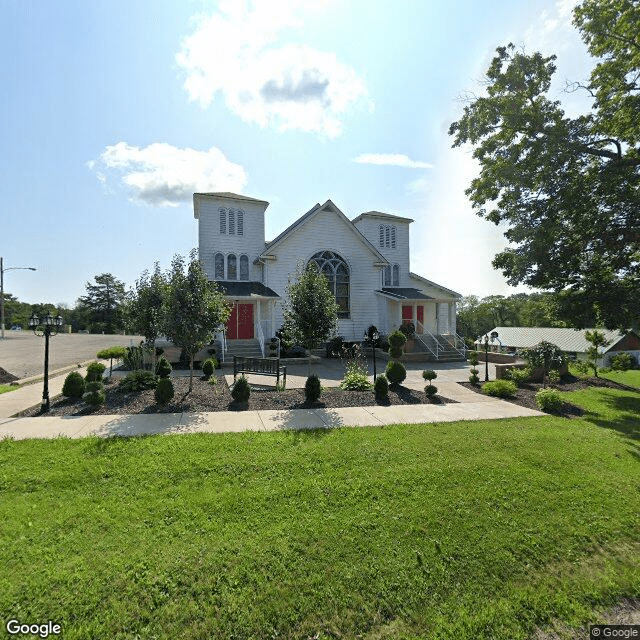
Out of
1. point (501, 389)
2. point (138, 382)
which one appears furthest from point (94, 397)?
point (501, 389)

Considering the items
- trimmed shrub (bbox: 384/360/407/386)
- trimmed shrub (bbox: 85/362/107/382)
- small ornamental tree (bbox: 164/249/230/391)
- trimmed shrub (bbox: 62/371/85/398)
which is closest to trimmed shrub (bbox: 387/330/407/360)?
trimmed shrub (bbox: 384/360/407/386)

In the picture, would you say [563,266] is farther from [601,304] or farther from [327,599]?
[327,599]

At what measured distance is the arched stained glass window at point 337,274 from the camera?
23.9 meters

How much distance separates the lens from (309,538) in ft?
12.4

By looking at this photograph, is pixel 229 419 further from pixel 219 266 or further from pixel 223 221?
pixel 223 221

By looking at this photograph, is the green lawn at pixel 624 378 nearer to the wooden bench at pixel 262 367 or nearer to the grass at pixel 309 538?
the grass at pixel 309 538

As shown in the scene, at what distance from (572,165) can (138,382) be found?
666 inches

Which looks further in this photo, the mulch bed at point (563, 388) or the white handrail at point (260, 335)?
the white handrail at point (260, 335)

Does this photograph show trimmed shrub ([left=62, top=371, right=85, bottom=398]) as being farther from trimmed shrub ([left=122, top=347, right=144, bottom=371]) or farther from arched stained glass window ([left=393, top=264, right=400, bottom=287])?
arched stained glass window ([left=393, top=264, right=400, bottom=287])

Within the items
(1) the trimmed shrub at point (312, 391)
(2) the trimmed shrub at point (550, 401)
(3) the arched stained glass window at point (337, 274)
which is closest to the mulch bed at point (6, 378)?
(1) the trimmed shrub at point (312, 391)

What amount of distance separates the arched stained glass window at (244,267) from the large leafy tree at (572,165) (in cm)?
1482

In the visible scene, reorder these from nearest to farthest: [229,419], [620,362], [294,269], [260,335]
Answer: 1. [229,419]
2. [620,362]
3. [260,335]
4. [294,269]

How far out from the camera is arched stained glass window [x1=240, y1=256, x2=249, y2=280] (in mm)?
23266

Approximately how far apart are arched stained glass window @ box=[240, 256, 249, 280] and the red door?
8.43 feet
